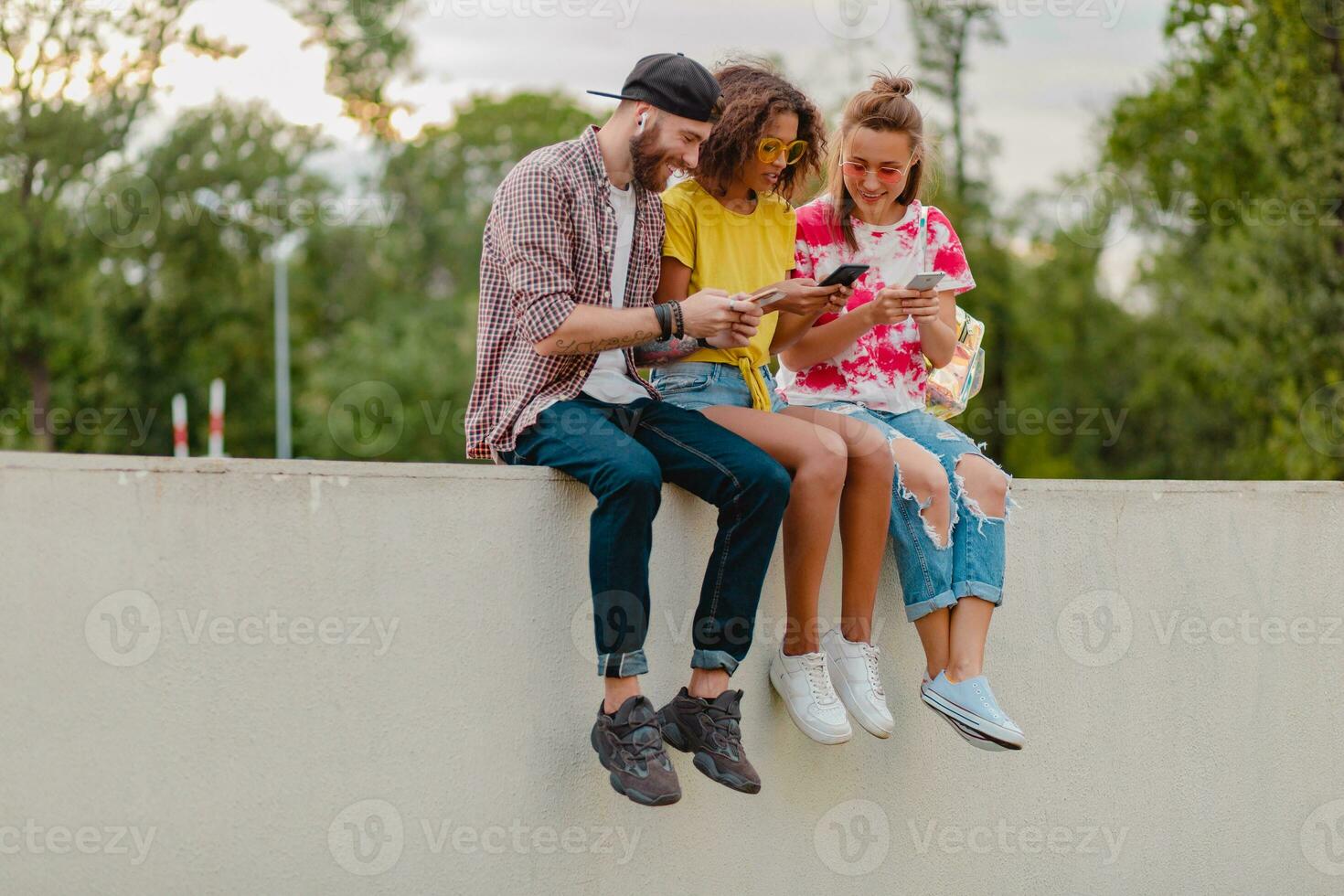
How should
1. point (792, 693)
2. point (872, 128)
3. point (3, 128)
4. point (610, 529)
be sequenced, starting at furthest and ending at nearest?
point (3, 128)
point (872, 128)
point (792, 693)
point (610, 529)

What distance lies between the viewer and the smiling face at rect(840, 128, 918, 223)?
12.3 feet

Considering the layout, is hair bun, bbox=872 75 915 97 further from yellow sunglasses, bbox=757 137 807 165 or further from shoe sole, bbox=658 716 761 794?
shoe sole, bbox=658 716 761 794

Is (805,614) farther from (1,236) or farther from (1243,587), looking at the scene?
(1,236)

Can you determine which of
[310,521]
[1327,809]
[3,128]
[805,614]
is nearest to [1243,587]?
[1327,809]

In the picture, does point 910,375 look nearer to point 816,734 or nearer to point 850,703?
point 850,703

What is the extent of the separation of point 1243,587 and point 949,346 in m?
1.18

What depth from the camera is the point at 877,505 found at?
11.4 feet

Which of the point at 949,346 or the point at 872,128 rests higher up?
the point at 872,128

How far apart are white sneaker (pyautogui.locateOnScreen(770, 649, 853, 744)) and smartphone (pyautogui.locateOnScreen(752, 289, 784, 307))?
2.86 ft

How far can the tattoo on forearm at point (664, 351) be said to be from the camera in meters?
3.55

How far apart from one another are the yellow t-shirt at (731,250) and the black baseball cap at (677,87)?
1.03ft

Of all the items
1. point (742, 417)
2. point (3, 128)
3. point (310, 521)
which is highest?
point (3, 128)

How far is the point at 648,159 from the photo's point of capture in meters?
3.39

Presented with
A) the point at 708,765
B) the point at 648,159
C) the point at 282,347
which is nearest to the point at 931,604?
the point at 708,765
